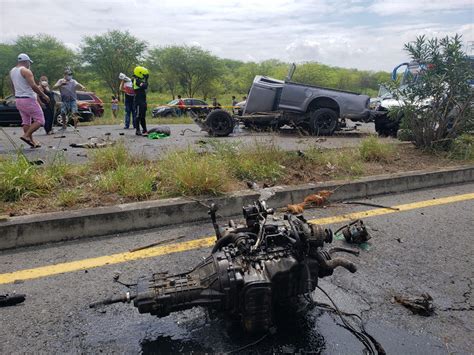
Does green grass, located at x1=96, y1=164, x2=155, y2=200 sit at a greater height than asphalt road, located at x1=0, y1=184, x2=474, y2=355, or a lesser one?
greater

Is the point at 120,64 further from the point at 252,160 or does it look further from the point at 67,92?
the point at 252,160

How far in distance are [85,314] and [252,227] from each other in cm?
124

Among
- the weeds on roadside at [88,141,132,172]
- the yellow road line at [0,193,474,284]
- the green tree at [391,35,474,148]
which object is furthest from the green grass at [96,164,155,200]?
the green tree at [391,35,474,148]

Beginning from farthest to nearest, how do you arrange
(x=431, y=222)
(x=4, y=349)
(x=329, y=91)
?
1. (x=329, y=91)
2. (x=431, y=222)
3. (x=4, y=349)

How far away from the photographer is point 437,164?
631cm

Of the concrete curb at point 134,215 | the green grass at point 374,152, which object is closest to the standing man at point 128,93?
the green grass at point 374,152

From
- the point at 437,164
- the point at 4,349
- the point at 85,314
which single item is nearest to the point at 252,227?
the point at 85,314

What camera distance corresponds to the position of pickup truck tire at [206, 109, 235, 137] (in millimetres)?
10406

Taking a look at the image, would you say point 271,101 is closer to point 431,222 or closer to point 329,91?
point 329,91

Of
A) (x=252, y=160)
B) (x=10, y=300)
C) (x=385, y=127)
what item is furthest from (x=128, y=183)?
(x=385, y=127)

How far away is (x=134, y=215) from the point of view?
149 inches

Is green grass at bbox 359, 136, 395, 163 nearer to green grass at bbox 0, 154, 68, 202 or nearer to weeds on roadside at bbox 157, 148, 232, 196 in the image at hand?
weeds on roadside at bbox 157, 148, 232, 196

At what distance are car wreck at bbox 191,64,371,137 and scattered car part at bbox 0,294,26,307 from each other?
8.32m

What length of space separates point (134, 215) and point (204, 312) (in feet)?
5.38
